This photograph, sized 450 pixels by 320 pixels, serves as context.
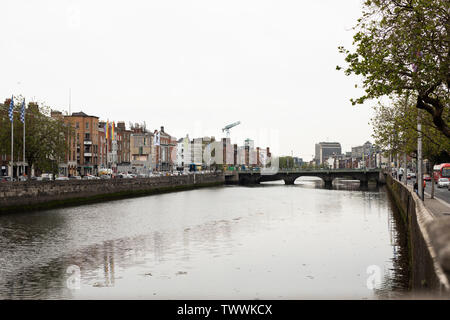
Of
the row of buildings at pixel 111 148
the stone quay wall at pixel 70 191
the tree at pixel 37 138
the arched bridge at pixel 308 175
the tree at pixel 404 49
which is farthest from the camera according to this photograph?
the arched bridge at pixel 308 175

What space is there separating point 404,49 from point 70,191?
170ft

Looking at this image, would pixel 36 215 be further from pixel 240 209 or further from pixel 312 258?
pixel 312 258

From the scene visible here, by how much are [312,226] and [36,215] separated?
27.4 metres

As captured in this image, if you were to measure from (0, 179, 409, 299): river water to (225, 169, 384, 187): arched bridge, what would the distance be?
84.2m

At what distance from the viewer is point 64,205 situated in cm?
6056

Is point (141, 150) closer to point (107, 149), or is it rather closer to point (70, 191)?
point (107, 149)

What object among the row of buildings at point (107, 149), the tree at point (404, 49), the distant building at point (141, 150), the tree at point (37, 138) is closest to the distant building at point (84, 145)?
the row of buildings at point (107, 149)

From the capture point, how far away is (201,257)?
27.3m

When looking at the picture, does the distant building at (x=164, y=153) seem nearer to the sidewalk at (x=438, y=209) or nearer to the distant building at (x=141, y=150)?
the distant building at (x=141, y=150)

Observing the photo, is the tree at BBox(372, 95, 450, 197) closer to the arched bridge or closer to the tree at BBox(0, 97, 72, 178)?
the tree at BBox(0, 97, 72, 178)

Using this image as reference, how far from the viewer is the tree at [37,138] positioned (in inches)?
2506

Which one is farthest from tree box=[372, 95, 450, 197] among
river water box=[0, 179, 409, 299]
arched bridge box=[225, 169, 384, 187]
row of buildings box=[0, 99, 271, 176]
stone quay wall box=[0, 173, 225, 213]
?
arched bridge box=[225, 169, 384, 187]

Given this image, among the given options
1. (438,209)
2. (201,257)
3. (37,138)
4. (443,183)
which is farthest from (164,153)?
(201,257)

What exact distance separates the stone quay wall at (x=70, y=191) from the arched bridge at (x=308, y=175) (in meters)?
46.6
